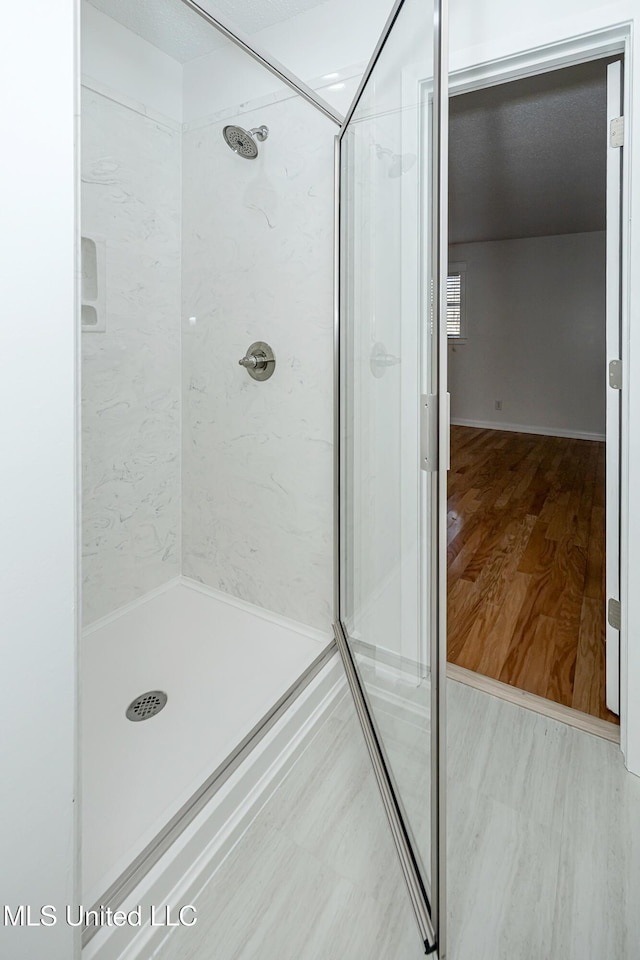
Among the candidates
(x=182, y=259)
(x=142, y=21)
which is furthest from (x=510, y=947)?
(x=142, y=21)

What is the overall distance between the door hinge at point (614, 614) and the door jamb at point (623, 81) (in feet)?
0.28

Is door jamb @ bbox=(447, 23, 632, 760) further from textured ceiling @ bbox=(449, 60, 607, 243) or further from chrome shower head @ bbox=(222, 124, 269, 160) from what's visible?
textured ceiling @ bbox=(449, 60, 607, 243)

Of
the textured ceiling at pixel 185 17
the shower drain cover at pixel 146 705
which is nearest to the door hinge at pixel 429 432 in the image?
the shower drain cover at pixel 146 705

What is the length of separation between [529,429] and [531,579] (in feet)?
14.9

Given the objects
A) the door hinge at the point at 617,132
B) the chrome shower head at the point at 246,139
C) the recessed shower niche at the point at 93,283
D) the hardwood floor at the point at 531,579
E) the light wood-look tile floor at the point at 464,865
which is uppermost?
the chrome shower head at the point at 246,139

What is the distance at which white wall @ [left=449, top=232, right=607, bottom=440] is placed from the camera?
601 centimetres

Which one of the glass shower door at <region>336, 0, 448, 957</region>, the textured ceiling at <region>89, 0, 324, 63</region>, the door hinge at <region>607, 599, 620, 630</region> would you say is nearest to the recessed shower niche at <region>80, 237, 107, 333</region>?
the textured ceiling at <region>89, 0, 324, 63</region>

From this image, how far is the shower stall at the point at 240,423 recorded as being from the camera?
1.14 meters

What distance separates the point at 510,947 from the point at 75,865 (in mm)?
839

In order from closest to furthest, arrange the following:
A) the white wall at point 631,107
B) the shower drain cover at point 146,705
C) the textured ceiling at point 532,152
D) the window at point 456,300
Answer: the white wall at point 631,107, the shower drain cover at point 146,705, the textured ceiling at point 532,152, the window at point 456,300

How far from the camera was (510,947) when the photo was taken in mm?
1013

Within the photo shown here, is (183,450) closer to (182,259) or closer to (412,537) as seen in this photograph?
(182,259)

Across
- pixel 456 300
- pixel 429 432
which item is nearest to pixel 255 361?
pixel 429 432

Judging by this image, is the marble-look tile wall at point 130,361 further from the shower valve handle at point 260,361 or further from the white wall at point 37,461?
A: the white wall at point 37,461
